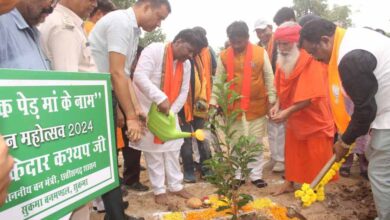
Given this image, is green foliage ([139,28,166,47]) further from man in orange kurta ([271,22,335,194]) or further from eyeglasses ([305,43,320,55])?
eyeglasses ([305,43,320,55])

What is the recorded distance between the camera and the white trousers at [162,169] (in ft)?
11.5

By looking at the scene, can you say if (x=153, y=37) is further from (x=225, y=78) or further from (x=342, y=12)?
(x=342, y=12)

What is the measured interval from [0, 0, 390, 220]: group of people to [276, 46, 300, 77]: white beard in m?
0.01

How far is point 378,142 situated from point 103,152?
73.9 inches

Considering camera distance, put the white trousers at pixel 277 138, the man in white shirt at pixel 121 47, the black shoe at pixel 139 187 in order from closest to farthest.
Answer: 1. the man in white shirt at pixel 121 47
2. the black shoe at pixel 139 187
3. the white trousers at pixel 277 138

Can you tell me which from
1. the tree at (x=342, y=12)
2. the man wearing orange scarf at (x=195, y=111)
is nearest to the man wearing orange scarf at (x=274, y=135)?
the man wearing orange scarf at (x=195, y=111)

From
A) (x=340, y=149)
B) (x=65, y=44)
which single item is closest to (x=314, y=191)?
(x=340, y=149)

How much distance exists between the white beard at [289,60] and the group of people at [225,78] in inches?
Result: 0.4

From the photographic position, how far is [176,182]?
369 cm

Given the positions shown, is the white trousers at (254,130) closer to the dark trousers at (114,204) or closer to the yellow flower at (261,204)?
the yellow flower at (261,204)

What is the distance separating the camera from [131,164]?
398 cm

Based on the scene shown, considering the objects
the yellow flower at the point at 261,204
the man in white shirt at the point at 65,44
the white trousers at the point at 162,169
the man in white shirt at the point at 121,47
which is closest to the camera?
the man in white shirt at the point at 65,44

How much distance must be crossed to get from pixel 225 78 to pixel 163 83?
1.27 meters

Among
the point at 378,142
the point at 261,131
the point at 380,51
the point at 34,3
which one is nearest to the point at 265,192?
the point at 261,131
